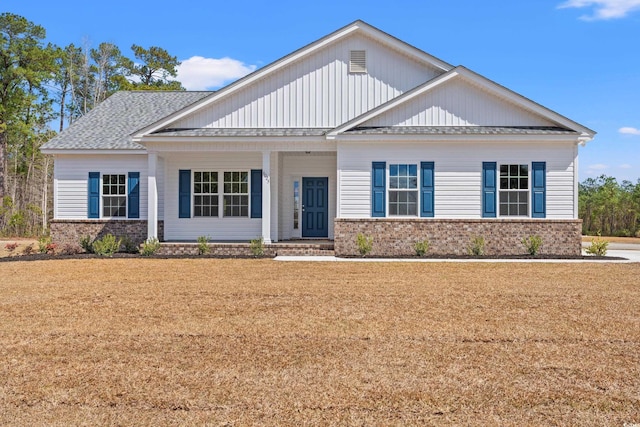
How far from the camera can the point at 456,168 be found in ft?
53.8

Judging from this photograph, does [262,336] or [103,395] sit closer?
[103,395]

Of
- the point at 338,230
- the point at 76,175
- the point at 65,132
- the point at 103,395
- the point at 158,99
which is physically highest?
the point at 158,99

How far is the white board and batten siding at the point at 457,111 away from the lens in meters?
16.5

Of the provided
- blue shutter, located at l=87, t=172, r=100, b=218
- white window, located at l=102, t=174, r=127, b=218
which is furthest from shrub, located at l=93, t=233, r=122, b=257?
blue shutter, located at l=87, t=172, r=100, b=218

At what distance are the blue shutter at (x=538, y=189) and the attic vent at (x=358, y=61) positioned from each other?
6.18 metres

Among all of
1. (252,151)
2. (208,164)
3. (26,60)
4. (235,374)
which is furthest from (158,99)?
(235,374)

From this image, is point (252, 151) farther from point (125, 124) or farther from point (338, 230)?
point (125, 124)

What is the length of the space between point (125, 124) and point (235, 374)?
57.0 feet

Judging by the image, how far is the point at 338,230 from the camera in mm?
16375

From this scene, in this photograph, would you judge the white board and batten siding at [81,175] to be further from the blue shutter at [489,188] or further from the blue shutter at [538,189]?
the blue shutter at [538,189]

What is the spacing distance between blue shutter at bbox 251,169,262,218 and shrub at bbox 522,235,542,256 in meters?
8.40

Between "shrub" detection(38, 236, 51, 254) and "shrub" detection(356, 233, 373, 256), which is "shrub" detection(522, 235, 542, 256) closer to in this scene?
"shrub" detection(356, 233, 373, 256)

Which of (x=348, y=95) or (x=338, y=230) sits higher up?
(x=348, y=95)

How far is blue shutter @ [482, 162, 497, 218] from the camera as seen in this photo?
16328 mm
